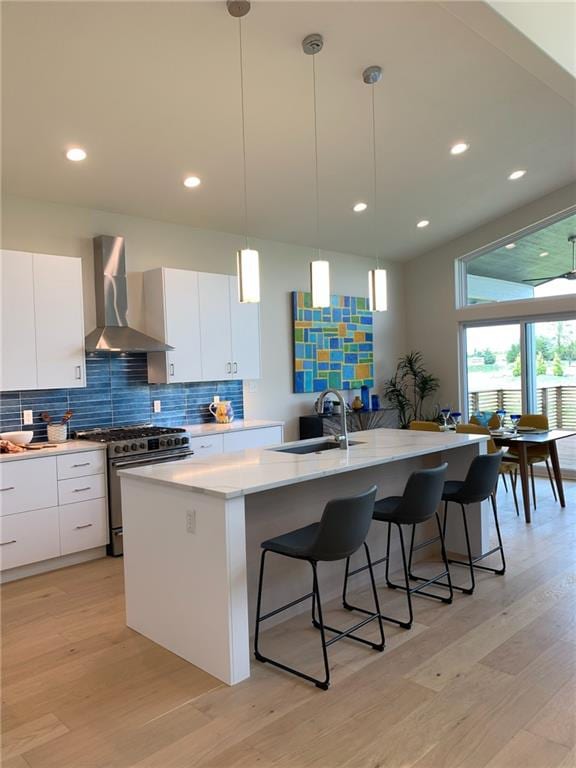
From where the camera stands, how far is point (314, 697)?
2.48 m

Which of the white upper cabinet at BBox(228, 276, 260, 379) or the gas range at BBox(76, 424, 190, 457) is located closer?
the gas range at BBox(76, 424, 190, 457)

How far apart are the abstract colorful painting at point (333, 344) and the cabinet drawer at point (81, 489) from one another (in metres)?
2.91

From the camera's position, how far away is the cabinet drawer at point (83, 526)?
14.0ft

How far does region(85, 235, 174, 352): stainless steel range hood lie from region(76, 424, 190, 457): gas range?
71 cm

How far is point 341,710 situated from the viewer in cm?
238

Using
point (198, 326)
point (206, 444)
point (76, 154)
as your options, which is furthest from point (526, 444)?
point (76, 154)

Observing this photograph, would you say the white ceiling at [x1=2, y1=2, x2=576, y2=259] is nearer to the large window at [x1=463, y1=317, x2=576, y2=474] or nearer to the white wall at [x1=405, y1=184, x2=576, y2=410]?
the white wall at [x1=405, y1=184, x2=576, y2=410]

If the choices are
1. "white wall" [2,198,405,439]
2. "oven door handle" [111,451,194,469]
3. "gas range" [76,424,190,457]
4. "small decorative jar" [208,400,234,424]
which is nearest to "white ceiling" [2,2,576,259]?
"white wall" [2,198,405,439]

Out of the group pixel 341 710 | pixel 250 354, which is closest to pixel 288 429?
pixel 250 354

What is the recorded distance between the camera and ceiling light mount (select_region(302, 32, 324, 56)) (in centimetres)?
344

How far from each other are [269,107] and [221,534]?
3040 mm

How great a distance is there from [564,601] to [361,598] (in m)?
1.18

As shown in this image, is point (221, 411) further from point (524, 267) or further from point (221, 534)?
point (524, 267)

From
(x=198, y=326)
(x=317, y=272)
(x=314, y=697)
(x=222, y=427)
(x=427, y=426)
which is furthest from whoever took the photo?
(x=222, y=427)
